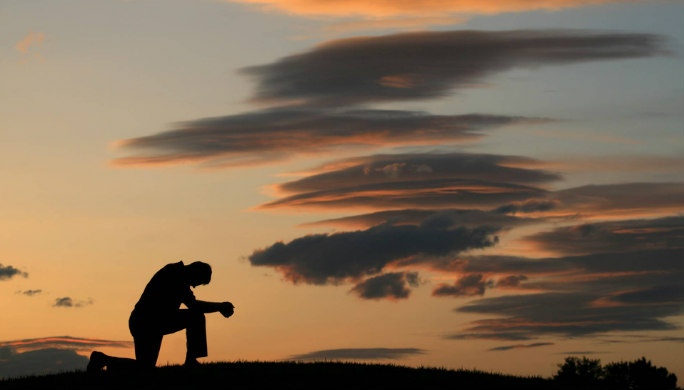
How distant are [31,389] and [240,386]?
17.3 ft

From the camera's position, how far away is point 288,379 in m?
22.0

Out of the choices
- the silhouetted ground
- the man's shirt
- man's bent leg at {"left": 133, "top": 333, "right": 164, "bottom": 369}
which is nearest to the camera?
the silhouetted ground

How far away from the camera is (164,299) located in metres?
21.7

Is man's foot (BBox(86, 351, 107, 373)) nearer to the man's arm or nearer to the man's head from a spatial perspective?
the man's arm

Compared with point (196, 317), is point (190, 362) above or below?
below

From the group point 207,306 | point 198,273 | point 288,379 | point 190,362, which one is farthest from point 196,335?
point 288,379

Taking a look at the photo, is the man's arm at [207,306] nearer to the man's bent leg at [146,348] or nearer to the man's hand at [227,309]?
the man's hand at [227,309]

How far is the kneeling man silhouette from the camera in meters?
21.6

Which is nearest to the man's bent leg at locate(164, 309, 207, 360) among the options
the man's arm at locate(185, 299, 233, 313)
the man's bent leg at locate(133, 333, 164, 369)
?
the man's arm at locate(185, 299, 233, 313)

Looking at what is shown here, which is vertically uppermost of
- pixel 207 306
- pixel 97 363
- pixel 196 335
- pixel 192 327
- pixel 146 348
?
pixel 207 306

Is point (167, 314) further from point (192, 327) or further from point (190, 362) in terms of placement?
point (190, 362)

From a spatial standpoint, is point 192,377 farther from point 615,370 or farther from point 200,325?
point 615,370

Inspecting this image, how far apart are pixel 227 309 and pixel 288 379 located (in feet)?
7.46

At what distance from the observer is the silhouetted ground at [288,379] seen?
70.3ft
